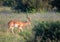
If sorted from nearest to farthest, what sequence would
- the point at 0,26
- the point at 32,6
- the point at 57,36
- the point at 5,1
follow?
the point at 57,36 → the point at 0,26 → the point at 32,6 → the point at 5,1

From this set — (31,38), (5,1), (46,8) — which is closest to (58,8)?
(46,8)

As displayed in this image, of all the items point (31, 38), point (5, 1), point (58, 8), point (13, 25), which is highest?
point (31, 38)

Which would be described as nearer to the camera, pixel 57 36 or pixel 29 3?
pixel 57 36

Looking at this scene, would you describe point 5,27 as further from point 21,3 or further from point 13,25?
point 21,3

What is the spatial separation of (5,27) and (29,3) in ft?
67.4

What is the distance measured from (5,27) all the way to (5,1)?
139 ft

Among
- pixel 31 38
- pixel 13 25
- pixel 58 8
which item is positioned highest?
pixel 31 38

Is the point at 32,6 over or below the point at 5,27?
below

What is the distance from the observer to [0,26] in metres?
18.2

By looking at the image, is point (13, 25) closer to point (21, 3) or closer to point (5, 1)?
point (21, 3)

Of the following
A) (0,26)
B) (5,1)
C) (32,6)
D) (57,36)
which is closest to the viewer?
(57,36)

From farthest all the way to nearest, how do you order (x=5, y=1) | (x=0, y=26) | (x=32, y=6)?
(x=5, y=1) < (x=32, y=6) < (x=0, y=26)

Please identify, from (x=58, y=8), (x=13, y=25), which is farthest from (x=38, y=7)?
(x=13, y=25)

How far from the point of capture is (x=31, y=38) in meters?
12.6
